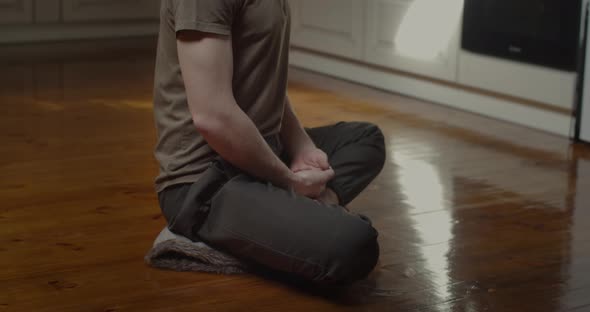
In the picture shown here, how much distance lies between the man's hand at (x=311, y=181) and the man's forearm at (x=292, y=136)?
103 millimetres

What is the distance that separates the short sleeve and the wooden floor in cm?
48

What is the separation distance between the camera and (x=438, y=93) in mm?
3846

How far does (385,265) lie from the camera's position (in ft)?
6.43

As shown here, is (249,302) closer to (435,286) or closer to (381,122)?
(435,286)

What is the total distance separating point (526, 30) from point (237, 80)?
1.87m

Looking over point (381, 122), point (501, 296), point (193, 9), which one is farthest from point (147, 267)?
point (381, 122)

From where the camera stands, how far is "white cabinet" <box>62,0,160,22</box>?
17.8ft

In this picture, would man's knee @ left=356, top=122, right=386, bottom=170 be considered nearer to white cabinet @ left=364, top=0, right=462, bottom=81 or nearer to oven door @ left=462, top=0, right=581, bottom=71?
oven door @ left=462, top=0, right=581, bottom=71

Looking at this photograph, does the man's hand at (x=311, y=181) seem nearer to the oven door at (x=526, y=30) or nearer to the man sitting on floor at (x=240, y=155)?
the man sitting on floor at (x=240, y=155)

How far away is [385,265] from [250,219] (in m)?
0.35

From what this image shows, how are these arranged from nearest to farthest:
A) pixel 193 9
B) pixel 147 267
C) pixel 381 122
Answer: pixel 193 9 → pixel 147 267 → pixel 381 122

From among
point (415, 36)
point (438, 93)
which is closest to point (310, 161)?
point (438, 93)

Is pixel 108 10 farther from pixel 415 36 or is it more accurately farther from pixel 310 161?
pixel 310 161

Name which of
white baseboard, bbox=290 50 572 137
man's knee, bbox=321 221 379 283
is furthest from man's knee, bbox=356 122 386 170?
white baseboard, bbox=290 50 572 137
